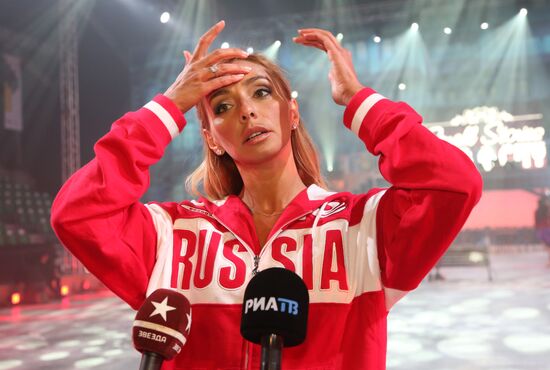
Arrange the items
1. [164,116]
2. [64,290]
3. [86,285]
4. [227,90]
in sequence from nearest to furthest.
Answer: [164,116], [227,90], [64,290], [86,285]

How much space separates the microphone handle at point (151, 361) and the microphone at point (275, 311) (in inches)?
5.3

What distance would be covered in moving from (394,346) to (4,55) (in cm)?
692

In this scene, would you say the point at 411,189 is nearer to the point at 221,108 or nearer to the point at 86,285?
the point at 221,108

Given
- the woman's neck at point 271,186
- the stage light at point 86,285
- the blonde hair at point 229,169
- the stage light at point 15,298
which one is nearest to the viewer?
the woman's neck at point 271,186

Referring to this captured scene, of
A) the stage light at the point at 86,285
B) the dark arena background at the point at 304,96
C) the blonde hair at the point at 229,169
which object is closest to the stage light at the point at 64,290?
the dark arena background at the point at 304,96

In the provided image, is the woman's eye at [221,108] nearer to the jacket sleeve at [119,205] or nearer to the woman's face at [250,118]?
the woman's face at [250,118]

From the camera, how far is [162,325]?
766 mm

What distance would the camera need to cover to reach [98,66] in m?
8.84

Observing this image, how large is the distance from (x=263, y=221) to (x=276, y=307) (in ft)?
2.19

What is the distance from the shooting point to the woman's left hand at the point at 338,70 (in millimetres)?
1243

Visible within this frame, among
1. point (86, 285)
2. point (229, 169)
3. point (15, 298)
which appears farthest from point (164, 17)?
point (229, 169)

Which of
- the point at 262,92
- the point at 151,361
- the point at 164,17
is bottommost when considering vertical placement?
the point at 151,361

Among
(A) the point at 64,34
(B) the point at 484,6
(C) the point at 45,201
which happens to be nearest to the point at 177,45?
(A) the point at 64,34

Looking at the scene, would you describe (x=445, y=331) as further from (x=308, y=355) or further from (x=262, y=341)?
(x=262, y=341)
